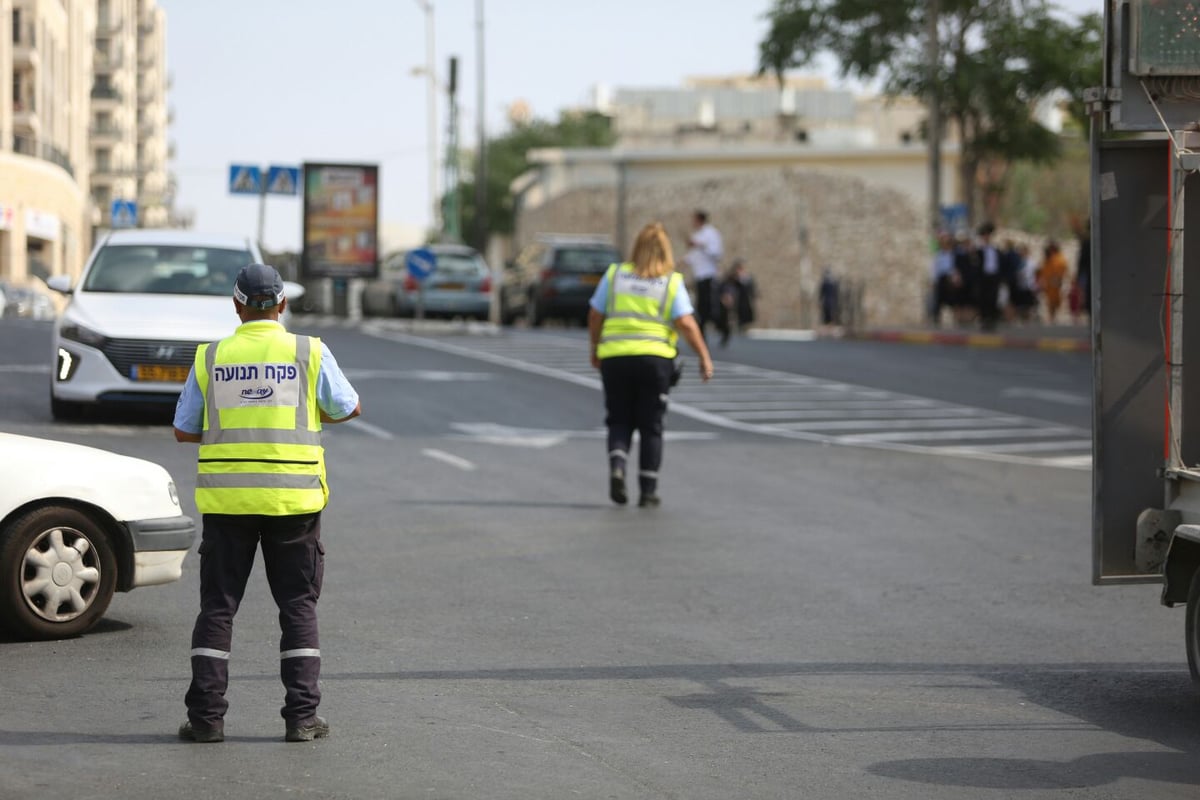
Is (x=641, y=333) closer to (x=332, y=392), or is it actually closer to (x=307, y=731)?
(x=332, y=392)

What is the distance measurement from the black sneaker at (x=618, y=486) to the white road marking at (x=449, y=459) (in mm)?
2321

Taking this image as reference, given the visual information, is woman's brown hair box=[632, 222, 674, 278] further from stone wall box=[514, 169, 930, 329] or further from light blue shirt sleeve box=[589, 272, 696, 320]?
stone wall box=[514, 169, 930, 329]

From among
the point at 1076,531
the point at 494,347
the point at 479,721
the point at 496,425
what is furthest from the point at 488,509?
the point at 494,347

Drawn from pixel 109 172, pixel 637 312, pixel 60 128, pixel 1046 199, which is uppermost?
pixel 109 172

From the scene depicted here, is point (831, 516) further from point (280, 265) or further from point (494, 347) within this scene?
point (280, 265)

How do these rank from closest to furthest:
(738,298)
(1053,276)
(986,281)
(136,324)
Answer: (136,324) < (986,281) < (738,298) < (1053,276)

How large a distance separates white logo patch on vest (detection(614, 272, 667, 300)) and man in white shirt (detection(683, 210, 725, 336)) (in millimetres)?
14892

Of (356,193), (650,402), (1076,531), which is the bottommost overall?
(1076,531)

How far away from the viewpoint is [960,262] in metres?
38.5

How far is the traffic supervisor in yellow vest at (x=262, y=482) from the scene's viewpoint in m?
6.49

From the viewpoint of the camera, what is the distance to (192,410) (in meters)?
6.67

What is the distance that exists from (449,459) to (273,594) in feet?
33.0

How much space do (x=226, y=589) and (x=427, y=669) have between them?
1.62m

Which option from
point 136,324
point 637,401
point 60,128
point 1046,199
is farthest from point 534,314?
point 1046,199
